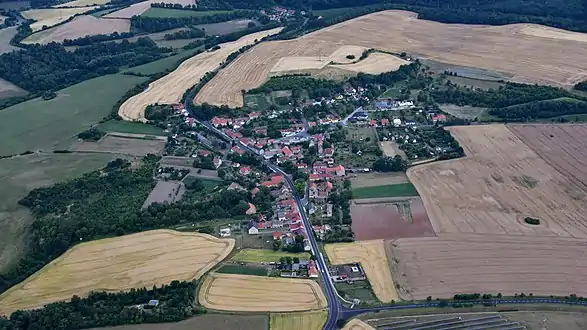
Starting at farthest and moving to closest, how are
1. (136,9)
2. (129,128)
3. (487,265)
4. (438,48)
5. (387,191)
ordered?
(136,9), (438,48), (129,128), (387,191), (487,265)

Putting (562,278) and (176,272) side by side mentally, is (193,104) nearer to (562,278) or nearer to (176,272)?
(176,272)

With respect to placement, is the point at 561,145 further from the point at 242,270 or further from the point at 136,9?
the point at 136,9

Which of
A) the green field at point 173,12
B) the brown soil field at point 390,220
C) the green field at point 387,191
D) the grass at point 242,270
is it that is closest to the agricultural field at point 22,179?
the grass at point 242,270

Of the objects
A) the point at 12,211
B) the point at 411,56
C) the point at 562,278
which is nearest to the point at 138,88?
the point at 12,211

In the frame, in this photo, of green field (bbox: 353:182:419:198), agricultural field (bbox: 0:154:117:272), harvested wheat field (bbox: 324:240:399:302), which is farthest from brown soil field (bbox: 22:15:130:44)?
harvested wheat field (bbox: 324:240:399:302)

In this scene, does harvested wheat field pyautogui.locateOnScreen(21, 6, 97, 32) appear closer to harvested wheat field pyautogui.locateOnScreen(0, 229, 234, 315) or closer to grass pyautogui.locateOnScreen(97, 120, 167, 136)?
grass pyautogui.locateOnScreen(97, 120, 167, 136)

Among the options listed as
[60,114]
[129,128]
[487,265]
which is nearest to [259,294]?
[487,265]
